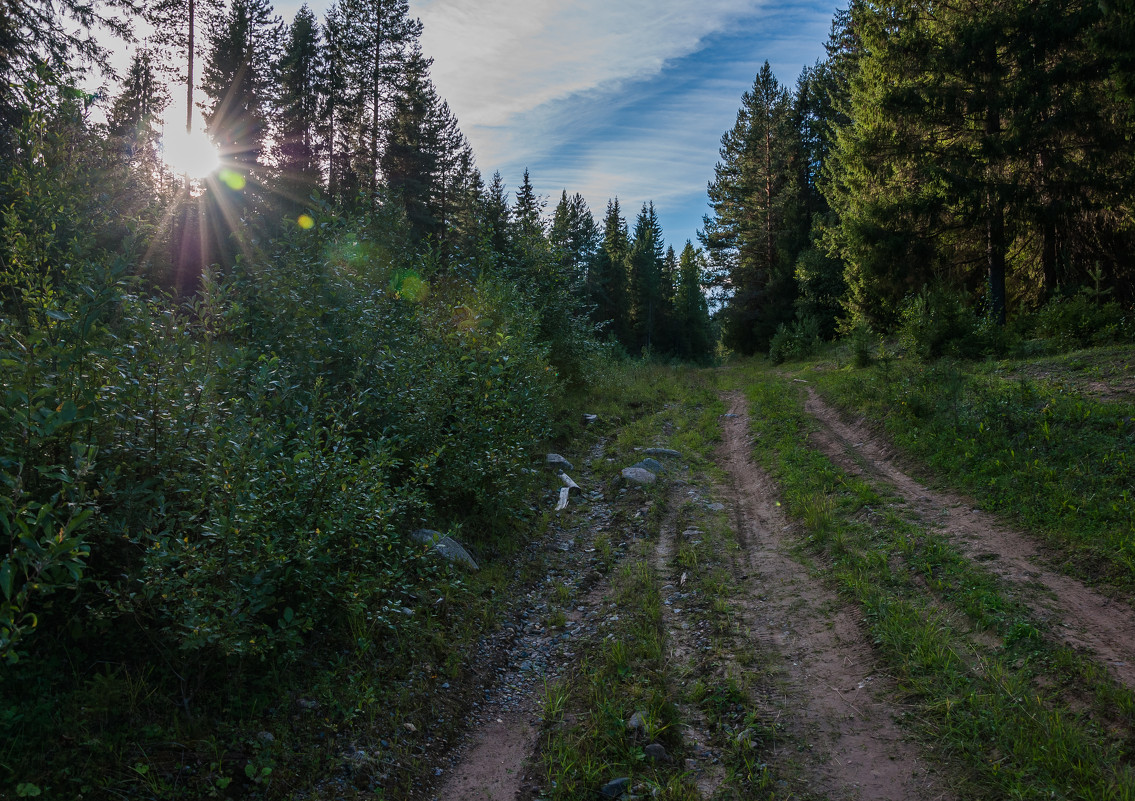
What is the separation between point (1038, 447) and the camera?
7.53 metres

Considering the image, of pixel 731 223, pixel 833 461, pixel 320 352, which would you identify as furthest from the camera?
pixel 731 223

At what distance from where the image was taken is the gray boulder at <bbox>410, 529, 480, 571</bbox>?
21.4 ft

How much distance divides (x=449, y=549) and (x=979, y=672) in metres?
5.14

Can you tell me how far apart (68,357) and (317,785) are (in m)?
2.97

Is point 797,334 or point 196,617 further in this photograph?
point 797,334

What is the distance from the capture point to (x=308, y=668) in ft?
14.7

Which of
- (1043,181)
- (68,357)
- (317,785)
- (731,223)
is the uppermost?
(731,223)

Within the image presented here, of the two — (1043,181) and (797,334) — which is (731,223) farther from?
(1043,181)

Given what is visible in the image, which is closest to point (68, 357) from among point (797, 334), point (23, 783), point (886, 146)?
point (23, 783)

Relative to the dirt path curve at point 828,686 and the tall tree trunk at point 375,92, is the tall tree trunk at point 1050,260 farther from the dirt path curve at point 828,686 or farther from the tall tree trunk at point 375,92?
the tall tree trunk at point 375,92

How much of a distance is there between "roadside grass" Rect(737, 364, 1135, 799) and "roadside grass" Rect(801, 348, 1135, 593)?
109 cm

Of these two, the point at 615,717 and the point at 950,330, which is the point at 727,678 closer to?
the point at 615,717

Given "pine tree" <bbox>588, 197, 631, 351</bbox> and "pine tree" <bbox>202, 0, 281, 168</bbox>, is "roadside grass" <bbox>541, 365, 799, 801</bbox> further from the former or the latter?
"pine tree" <bbox>588, 197, 631, 351</bbox>

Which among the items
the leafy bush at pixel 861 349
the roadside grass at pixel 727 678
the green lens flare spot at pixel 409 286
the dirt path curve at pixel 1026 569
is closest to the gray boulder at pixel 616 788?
the roadside grass at pixel 727 678
